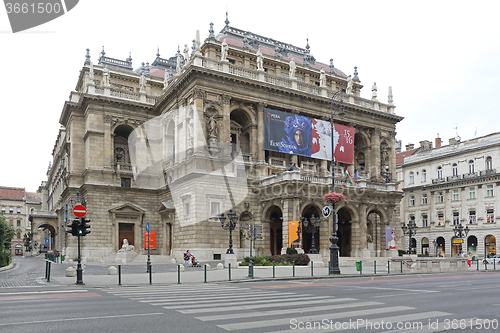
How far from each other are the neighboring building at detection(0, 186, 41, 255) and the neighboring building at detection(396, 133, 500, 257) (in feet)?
338

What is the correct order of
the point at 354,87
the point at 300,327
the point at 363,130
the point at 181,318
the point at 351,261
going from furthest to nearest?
the point at 354,87 < the point at 363,130 < the point at 351,261 < the point at 181,318 < the point at 300,327

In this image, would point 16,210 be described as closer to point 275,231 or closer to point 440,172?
point 275,231

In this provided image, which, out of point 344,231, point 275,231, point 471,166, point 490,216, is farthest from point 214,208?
point 471,166

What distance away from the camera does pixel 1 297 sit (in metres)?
14.9

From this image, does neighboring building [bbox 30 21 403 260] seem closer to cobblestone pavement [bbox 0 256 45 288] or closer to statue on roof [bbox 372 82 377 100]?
statue on roof [bbox 372 82 377 100]

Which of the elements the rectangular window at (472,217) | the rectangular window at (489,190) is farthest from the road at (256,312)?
the rectangular window at (472,217)

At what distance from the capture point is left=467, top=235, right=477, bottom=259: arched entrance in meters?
63.1

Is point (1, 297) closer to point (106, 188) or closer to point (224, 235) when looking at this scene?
point (224, 235)

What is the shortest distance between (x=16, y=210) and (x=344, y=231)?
107374 mm

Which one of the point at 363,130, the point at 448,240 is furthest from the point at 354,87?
the point at 448,240

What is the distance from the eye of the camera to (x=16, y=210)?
12444cm

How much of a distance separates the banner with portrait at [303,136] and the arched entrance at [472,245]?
25.7 m

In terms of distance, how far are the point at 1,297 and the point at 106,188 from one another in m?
32.8

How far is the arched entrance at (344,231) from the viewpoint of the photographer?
48.1 meters
